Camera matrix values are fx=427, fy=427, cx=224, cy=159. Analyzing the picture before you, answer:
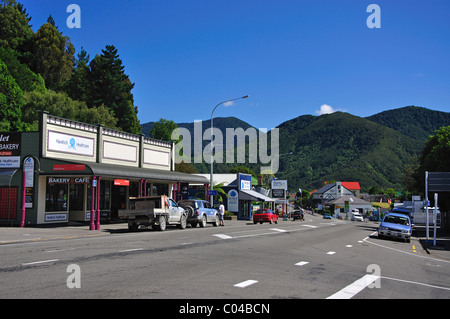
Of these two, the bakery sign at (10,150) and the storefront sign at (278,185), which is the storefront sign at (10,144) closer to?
the bakery sign at (10,150)

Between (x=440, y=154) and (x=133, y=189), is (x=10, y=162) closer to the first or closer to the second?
(x=133, y=189)

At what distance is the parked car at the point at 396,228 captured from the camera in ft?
82.0

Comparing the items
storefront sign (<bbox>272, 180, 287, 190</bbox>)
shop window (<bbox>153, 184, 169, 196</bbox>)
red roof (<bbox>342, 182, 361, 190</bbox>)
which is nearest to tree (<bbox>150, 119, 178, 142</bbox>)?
storefront sign (<bbox>272, 180, 287, 190</bbox>)

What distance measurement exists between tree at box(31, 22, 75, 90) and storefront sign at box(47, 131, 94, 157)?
44817 millimetres

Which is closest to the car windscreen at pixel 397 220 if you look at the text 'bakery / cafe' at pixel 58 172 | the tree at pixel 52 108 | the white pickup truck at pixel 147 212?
the white pickup truck at pixel 147 212

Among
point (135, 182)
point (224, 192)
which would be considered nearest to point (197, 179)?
point (135, 182)

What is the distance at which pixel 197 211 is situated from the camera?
Result: 2989 cm

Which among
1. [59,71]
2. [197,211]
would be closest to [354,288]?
[197,211]

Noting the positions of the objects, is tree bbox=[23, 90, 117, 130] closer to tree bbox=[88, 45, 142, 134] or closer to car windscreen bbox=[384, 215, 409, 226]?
tree bbox=[88, 45, 142, 134]

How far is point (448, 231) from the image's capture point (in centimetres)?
4091

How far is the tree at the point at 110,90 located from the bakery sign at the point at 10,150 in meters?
42.5

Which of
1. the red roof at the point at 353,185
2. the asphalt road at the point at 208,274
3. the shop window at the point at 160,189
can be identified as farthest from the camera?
the red roof at the point at 353,185
